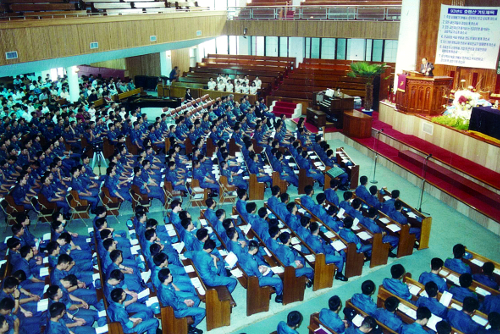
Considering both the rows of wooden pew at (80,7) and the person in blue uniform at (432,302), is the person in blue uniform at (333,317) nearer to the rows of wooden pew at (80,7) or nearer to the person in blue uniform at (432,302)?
the person in blue uniform at (432,302)

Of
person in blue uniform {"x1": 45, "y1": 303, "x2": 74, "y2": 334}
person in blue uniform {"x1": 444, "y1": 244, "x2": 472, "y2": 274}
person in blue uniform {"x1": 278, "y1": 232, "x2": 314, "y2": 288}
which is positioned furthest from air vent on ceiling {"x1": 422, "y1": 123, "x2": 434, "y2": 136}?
person in blue uniform {"x1": 45, "y1": 303, "x2": 74, "y2": 334}

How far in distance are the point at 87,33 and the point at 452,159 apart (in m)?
11.2

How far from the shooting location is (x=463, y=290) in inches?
239

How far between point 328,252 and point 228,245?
68.3 inches

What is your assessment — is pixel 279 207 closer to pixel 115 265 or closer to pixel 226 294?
pixel 226 294

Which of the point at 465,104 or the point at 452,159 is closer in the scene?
the point at 452,159

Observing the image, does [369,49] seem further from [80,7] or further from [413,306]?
[413,306]

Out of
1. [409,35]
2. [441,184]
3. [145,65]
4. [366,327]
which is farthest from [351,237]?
[145,65]

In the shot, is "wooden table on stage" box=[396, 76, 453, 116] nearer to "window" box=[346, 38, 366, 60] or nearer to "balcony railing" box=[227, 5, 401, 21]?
"balcony railing" box=[227, 5, 401, 21]

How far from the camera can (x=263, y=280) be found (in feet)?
21.6

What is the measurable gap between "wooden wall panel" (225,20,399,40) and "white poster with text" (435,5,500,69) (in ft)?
14.8

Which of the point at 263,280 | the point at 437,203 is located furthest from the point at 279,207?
the point at 437,203

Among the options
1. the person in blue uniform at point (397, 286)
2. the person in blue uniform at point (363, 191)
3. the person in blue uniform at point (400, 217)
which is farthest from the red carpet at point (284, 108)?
the person in blue uniform at point (397, 286)

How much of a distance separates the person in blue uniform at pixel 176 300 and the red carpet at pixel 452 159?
23.7 ft
